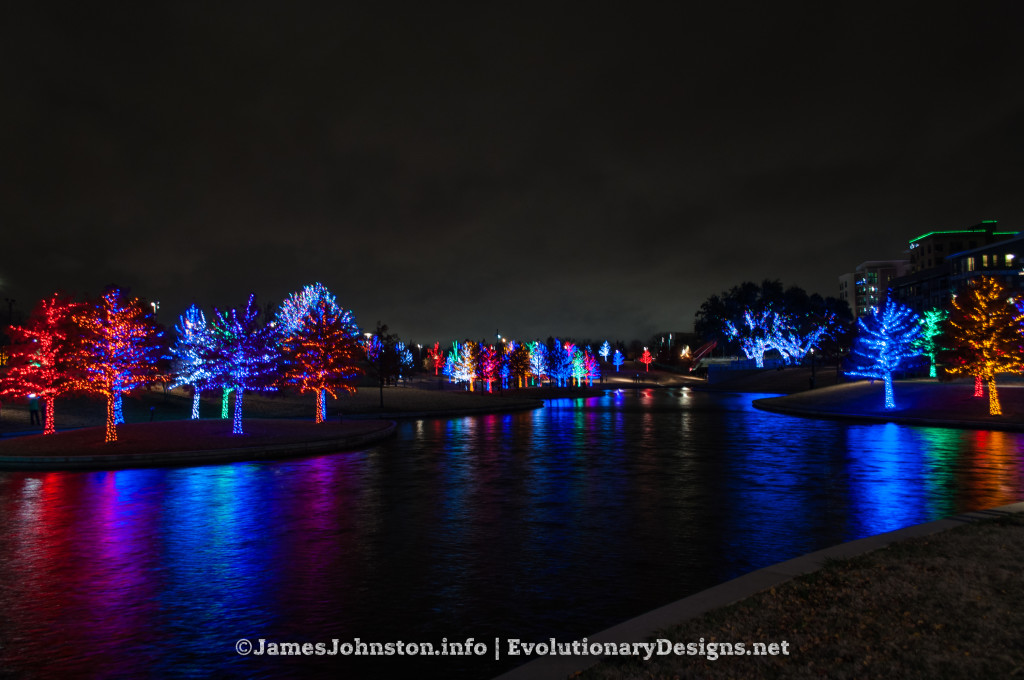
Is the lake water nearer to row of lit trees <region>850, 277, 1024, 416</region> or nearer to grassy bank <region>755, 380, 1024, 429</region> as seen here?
grassy bank <region>755, 380, 1024, 429</region>

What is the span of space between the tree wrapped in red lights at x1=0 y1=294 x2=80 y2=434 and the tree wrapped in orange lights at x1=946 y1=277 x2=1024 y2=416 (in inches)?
1780

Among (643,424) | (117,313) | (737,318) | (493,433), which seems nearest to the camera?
(117,313)

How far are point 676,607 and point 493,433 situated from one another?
26.5m

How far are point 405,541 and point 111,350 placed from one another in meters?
21.9

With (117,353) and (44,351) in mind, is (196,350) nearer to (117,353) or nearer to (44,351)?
(117,353)

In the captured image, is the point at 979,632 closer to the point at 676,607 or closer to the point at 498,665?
the point at 676,607

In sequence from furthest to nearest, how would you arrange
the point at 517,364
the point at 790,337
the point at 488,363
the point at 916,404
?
1. the point at 790,337
2. the point at 517,364
3. the point at 488,363
4. the point at 916,404

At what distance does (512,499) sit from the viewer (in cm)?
1494

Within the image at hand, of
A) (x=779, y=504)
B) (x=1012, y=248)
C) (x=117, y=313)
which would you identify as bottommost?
(x=779, y=504)

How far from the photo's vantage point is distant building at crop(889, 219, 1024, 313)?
103550 mm

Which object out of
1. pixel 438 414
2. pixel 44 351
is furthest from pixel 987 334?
pixel 44 351

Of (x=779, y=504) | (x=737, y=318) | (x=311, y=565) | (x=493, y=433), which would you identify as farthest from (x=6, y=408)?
(x=737, y=318)

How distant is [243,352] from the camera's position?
1160 inches

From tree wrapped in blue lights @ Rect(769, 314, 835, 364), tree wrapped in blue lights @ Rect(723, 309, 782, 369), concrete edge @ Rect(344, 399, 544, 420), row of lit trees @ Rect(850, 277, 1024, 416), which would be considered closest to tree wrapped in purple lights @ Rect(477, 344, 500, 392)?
concrete edge @ Rect(344, 399, 544, 420)
